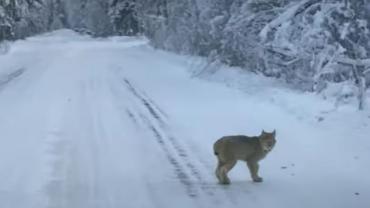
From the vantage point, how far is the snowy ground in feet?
26.0

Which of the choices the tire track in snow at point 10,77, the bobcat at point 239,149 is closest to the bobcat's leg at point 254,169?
the bobcat at point 239,149

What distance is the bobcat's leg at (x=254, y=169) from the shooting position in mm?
8273

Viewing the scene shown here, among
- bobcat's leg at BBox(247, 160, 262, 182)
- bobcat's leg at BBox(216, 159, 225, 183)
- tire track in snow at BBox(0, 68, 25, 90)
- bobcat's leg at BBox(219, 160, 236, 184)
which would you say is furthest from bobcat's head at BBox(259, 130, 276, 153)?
tire track in snow at BBox(0, 68, 25, 90)

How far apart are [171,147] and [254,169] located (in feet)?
Answer: 9.07

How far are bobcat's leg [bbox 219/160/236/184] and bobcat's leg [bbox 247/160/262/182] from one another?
0.23 m

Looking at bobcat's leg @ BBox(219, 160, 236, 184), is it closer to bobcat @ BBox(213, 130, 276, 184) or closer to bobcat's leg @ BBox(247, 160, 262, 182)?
bobcat @ BBox(213, 130, 276, 184)

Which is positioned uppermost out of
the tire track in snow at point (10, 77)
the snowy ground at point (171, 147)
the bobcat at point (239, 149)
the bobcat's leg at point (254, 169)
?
the bobcat at point (239, 149)

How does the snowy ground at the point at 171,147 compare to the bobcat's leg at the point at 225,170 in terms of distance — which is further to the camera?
the bobcat's leg at the point at 225,170

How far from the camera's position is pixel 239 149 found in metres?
8.05

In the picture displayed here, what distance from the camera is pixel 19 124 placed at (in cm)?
1341

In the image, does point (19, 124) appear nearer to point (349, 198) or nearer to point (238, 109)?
point (238, 109)

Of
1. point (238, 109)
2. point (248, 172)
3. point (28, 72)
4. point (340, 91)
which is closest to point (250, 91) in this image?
point (238, 109)

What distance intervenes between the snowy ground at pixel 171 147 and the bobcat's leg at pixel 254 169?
95 millimetres

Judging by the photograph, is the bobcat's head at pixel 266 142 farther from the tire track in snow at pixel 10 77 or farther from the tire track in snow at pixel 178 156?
the tire track in snow at pixel 10 77
